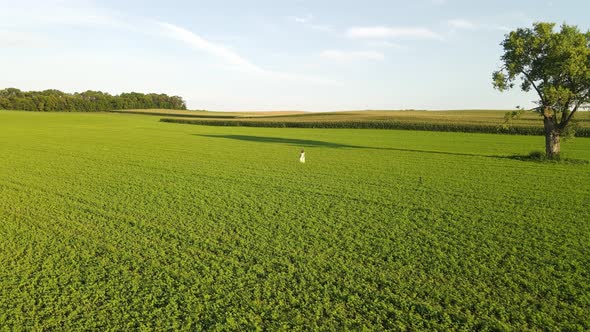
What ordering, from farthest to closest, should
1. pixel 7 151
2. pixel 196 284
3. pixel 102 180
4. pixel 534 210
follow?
pixel 7 151 < pixel 102 180 < pixel 534 210 < pixel 196 284

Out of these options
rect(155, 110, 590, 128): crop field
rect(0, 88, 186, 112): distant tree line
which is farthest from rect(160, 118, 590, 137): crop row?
rect(0, 88, 186, 112): distant tree line

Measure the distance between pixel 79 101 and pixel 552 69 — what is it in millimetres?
149890

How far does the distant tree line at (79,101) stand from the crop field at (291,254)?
134801 millimetres

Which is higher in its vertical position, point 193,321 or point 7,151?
point 7,151

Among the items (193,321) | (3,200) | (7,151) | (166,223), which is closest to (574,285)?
(193,321)

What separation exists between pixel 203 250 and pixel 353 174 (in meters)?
12.2

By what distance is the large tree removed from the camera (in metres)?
22.9

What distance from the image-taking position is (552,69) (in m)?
23.7

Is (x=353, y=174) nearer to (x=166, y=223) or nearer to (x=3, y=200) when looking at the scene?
(x=166, y=223)

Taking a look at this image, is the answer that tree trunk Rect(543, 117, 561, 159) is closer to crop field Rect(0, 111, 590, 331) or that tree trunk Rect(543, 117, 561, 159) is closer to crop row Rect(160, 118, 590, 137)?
crop field Rect(0, 111, 590, 331)

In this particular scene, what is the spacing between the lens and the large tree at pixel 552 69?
75.2 ft

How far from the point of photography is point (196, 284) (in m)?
7.14

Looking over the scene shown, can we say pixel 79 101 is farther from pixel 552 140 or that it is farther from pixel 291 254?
pixel 291 254

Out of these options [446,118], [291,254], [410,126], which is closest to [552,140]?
[291,254]
